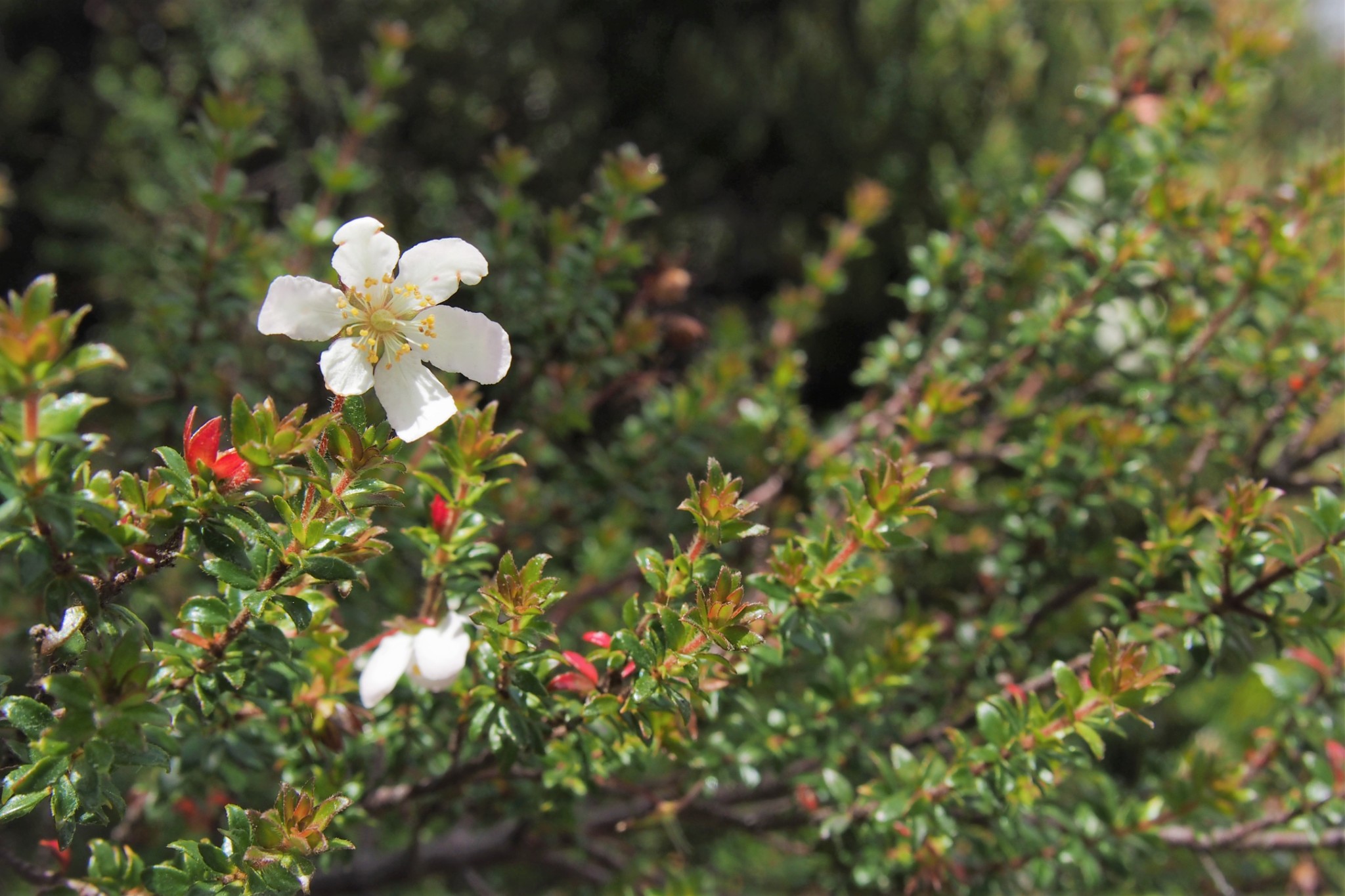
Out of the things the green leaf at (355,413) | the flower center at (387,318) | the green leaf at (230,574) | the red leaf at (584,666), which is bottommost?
the red leaf at (584,666)

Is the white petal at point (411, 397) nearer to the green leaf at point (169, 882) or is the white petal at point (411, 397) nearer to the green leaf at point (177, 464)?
the green leaf at point (177, 464)

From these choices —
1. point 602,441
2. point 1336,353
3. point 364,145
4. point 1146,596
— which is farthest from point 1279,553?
point 364,145

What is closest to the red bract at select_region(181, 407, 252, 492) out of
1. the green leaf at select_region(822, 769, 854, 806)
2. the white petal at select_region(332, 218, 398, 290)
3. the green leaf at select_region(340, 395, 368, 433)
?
the green leaf at select_region(340, 395, 368, 433)

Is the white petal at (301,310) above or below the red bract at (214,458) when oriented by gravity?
above

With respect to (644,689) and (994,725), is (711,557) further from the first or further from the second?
(994,725)

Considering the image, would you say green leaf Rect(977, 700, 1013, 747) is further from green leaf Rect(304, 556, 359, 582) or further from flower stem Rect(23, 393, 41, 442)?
flower stem Rect(23, 393, 41, 442)

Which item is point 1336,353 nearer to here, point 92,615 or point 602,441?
point 602,441

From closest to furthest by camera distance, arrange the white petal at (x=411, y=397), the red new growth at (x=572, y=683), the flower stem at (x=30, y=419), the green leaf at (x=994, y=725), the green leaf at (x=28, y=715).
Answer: the flower stem at (x=30, y=419) → the green leaf at (x=28, y=715) → the white petal at (x=411, y=397) → the red new growth at (x=572, y=683) → the green leaf at (x=994, y=725)

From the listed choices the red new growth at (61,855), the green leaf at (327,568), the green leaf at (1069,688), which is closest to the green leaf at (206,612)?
the green leaf at (327,568)
